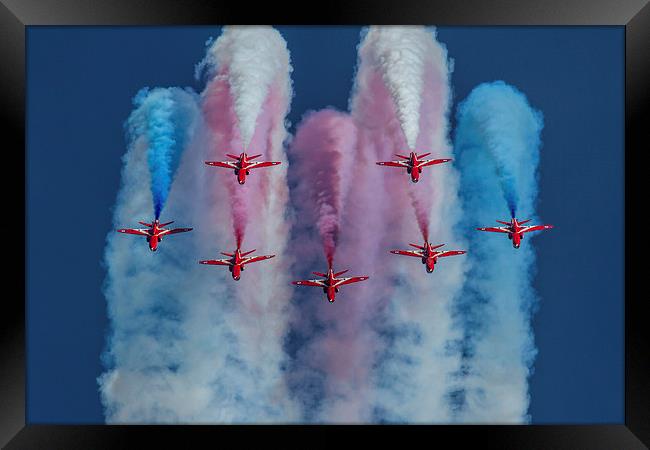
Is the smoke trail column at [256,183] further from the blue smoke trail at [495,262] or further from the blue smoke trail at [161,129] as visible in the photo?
the blue smoke trail at [495,262]

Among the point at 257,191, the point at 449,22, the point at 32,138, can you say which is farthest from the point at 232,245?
the point at 449,22

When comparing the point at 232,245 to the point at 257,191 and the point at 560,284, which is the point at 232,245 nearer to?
the point at 257,191

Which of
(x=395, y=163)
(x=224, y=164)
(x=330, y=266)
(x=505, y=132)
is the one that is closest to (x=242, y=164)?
(x=224, y=164)

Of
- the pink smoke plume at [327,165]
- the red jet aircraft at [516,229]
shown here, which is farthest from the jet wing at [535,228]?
the pink smoke plume at [327,165]

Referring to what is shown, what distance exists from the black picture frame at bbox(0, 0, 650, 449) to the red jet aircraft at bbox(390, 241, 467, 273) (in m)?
5.75

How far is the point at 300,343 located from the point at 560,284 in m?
9.64

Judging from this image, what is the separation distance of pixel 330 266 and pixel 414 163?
189 inches

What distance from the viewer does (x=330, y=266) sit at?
29359 mm

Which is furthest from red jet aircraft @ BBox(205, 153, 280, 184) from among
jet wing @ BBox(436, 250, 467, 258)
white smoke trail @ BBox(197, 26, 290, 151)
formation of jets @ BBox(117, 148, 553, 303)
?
jet wing @ BBox(436, 250, 467, 258)

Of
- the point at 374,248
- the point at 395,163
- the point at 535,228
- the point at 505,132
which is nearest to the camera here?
the point at 535,228

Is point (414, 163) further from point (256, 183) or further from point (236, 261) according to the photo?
point (236, 261)

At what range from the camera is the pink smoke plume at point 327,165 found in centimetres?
2906

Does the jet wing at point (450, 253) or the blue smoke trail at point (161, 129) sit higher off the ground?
the blue smoke trail at point (161, 129)

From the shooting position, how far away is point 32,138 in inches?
1134
